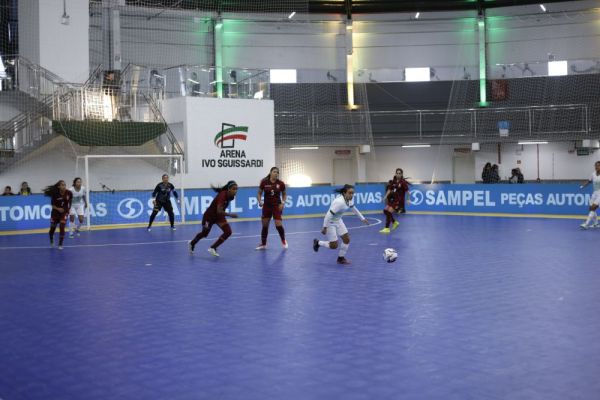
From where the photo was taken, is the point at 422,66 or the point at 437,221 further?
the point at 422,66

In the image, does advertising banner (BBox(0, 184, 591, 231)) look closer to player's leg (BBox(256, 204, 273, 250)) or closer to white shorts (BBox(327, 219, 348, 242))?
player's leg (BBox(256, 204, 273, 250))

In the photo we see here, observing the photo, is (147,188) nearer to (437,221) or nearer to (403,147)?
(437,221)

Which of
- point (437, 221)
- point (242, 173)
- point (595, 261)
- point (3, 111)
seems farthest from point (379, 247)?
point (3, 111)

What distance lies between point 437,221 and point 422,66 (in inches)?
777

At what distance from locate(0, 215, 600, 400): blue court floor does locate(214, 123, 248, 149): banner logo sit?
14142mm

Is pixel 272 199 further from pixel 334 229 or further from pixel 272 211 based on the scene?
pixel 334 229

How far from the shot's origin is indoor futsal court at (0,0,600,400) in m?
7.57

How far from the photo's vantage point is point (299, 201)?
31.4 m

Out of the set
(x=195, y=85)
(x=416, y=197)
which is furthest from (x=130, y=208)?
Answer: (x=416, y=197)

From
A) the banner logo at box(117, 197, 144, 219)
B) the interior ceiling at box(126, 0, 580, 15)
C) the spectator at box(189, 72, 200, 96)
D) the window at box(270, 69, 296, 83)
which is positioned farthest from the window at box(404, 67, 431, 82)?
the banner logo at box(117, 197, 144, 219)

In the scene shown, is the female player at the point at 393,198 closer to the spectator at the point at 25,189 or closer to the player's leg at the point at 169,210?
the player's leg at the point at 169,210

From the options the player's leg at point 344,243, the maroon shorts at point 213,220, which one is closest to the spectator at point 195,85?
the maroon shorts at point 213,220

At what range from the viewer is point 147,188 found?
3100 centimetres

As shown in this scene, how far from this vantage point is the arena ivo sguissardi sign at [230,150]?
31.2 m
